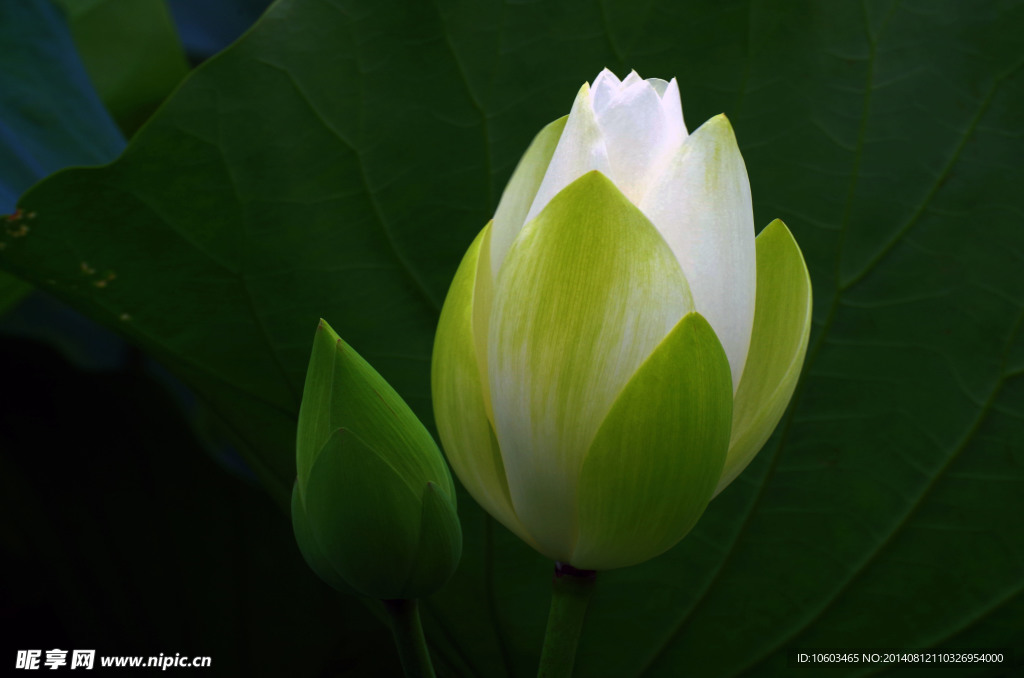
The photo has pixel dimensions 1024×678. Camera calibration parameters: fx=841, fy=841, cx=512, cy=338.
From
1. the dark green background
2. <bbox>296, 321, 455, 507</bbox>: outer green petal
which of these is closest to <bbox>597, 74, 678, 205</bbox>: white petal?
<bbox>296, 321, 455, 507</bbox>: outer green petal

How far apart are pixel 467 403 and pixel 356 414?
0.14 feet

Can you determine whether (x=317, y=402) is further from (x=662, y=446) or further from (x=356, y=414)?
(x=662, y=446)

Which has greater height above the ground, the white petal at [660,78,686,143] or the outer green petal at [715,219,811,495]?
the white petal at [660,78,686,143]

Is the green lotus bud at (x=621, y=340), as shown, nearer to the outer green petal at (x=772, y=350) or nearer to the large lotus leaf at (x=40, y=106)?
the outer green petal at (x=772, y=350)

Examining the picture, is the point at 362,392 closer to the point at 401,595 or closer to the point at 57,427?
the point at 401,595

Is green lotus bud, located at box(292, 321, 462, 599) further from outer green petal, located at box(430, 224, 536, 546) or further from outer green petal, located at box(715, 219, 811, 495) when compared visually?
outer green petal, located at box(715, 219, 811, 495)

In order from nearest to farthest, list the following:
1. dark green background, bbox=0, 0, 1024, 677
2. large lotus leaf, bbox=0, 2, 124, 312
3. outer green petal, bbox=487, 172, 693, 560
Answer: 1. outer green petal, bbox=487, 172, 693, 560
2. dark green background, bbox=0, 0, 1024, 677
3. large lotus leaf, bbox=0, 2, 124, 312

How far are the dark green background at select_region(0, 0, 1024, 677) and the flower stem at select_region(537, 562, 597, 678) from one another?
0.19 meters

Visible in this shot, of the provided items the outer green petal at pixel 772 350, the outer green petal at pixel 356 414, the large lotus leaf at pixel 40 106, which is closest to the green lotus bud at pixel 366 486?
the outer green petal at pixel 356 414

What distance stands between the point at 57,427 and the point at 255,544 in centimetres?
19

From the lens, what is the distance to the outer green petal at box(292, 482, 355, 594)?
0.33 metres

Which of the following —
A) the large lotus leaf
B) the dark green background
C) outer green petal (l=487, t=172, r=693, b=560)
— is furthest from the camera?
the large lotus leaf

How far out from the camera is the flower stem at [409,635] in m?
0.35

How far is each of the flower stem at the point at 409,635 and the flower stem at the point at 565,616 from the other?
52 mm
